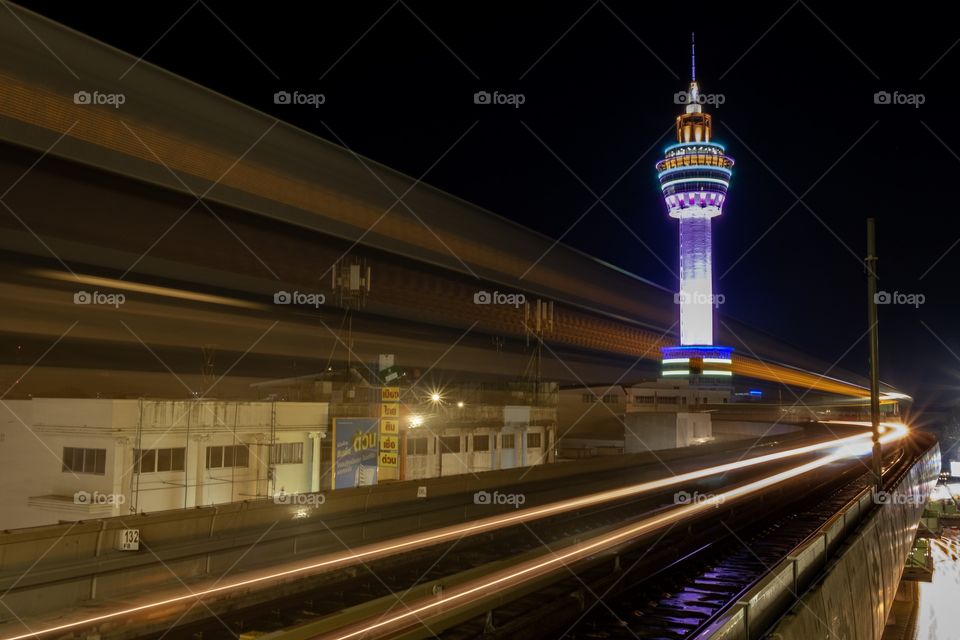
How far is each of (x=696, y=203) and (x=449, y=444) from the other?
86715 mm

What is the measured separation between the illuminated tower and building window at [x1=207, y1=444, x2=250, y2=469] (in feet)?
280

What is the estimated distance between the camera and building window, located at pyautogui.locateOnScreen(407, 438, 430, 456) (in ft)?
115

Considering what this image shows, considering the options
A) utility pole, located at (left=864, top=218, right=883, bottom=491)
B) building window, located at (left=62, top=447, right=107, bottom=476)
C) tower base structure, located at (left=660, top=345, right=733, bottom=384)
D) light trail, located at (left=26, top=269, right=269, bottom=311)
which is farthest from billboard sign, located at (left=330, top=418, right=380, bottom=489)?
tower base structure, located at (left=660, top=345, right=733, bottom=384)

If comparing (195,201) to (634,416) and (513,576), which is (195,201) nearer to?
(513,576)

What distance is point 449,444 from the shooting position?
3744cm

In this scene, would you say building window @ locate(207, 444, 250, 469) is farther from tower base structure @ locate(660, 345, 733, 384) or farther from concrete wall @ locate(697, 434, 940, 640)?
tower base structure @ locate(660, 345, 733, 384)

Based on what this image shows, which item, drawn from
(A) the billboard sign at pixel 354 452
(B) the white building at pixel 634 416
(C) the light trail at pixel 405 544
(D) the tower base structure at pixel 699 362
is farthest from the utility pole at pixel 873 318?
(D) the tower base structure at pixel 699 362

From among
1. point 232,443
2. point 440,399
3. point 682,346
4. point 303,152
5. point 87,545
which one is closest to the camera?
point 87,545

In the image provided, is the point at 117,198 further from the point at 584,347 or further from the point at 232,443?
the point at 584,347

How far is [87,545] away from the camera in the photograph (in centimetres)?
1377

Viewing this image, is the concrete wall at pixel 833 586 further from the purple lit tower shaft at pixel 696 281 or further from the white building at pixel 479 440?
the purple lit tower shaft at pixel 696 281

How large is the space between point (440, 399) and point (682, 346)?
234ft

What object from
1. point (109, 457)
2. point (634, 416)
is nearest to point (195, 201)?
point (109, 457)

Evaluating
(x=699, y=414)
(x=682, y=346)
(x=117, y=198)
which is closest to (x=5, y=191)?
(x=117, y=198)
